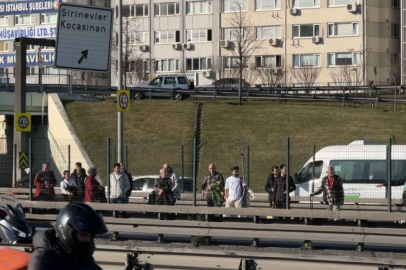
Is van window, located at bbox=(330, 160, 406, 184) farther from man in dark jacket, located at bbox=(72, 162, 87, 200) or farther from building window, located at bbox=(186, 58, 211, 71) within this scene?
building window, located at bbox=(186, 58, 211, 71)

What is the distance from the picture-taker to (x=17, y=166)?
86.9ft

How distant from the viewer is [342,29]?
73250 mm

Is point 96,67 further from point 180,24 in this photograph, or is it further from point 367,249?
point 180,24

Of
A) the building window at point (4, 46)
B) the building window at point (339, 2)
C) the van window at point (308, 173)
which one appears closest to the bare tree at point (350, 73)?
the building window at point (339, 2)

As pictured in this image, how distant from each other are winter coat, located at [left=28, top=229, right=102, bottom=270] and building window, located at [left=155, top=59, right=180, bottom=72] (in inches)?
2963

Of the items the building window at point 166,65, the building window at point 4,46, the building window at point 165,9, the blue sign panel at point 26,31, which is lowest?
the blue sign panel at point 26,31

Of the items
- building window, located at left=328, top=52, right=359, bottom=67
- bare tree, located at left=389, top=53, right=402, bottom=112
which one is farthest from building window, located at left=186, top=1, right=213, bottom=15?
bare tree, located at left=389, top=53, right=402, bottom=112

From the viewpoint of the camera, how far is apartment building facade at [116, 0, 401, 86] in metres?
72.5

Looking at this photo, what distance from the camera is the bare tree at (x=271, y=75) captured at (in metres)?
72.3

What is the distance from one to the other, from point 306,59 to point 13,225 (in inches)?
2605

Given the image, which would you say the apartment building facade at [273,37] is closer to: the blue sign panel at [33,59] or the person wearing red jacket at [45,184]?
the blue sign panel at [33,59]

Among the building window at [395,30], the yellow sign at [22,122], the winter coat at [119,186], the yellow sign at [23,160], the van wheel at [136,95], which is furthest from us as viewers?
the building window at [395,30]

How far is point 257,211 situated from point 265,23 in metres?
58.7

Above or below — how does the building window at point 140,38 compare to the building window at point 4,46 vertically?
above
